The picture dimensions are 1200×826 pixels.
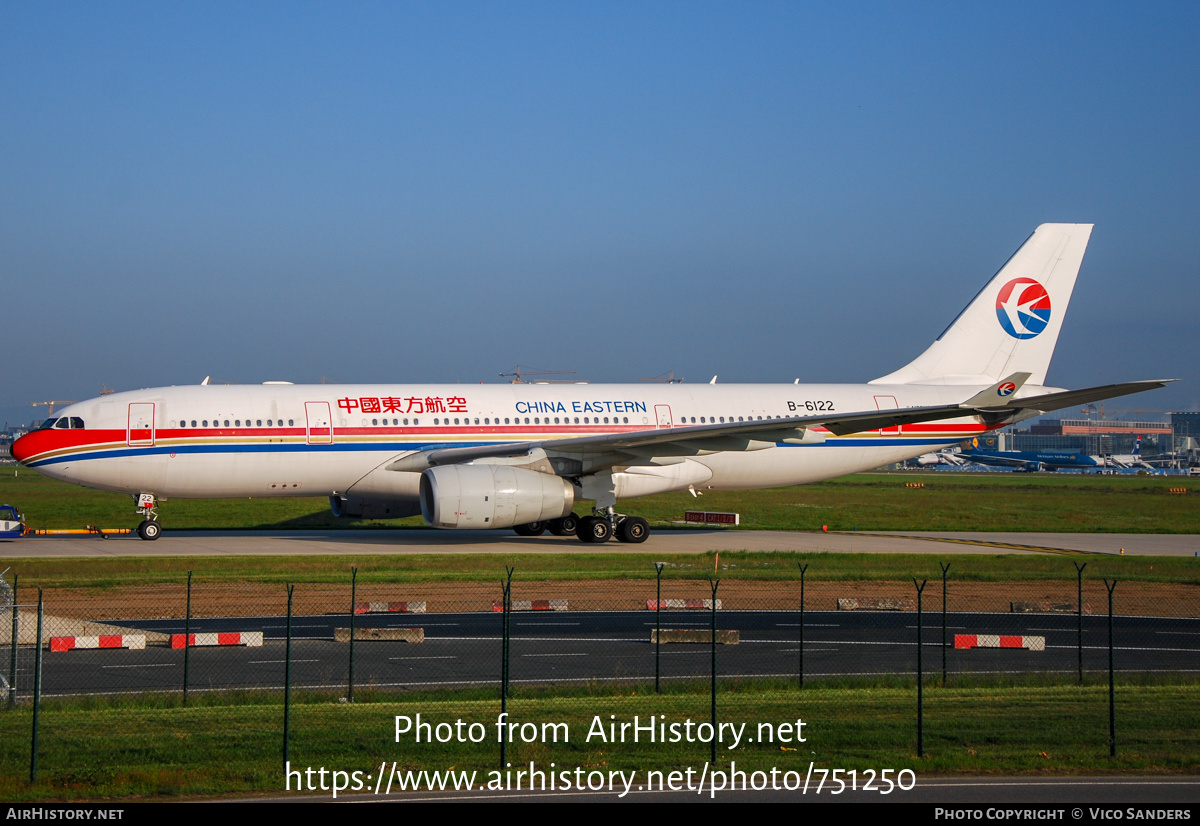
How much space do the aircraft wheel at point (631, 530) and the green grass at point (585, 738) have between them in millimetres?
18427

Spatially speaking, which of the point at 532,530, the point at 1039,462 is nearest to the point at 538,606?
the point at 532,530

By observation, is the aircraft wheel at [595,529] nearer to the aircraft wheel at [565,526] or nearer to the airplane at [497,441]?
the airplane at [497,441]

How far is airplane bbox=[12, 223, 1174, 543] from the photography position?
1209 inches

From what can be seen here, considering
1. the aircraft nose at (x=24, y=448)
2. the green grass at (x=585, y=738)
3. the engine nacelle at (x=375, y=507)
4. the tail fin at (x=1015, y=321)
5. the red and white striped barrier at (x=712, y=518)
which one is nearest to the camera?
the green grass at (x=585, y=738)

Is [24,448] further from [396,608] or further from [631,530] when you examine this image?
[631,530]

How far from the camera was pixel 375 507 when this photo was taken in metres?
34.1

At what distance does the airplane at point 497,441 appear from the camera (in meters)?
30.7

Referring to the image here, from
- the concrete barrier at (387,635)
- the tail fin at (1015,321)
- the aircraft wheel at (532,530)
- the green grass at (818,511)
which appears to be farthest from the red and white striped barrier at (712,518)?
the concrete barrier at (387,635)

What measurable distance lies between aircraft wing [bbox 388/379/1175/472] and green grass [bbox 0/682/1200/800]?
51.0 ft

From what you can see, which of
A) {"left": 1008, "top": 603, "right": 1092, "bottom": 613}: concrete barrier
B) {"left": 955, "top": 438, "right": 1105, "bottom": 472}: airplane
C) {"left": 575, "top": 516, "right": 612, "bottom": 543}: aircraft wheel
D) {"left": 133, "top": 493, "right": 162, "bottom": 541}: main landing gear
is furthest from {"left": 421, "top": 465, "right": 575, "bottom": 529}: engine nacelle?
{"left": 955, "top": 438, "right": 1105, "bottom": 472}: airplane

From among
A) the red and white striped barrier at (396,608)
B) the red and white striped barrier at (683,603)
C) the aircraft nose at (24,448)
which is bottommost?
the red and white striped barrier at (396,608)
